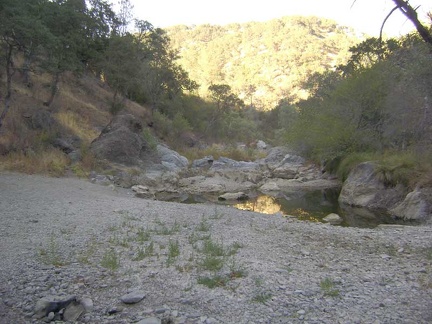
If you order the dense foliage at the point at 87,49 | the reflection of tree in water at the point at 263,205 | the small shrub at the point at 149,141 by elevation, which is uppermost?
the dense foliage at the point at 87,49

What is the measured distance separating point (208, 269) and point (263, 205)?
41.3 feet

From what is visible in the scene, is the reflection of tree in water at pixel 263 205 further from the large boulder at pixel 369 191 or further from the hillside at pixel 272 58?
the hillside at pixel 272 58

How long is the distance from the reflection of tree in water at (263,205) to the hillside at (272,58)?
9876 cm

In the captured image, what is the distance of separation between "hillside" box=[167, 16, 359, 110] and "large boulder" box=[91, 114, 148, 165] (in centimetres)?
9204

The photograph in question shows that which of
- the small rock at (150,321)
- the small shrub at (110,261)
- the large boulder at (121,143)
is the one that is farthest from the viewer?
the large boulder at (121,143)

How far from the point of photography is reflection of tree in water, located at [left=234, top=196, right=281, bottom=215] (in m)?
17.7

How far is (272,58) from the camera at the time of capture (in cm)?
15975

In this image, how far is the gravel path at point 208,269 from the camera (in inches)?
211

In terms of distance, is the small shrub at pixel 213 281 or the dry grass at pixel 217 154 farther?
the dry grass at pixel 217 154

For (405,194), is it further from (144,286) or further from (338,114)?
(144,286)

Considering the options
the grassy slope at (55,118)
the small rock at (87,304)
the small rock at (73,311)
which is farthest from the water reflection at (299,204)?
the small rock at (73,311)

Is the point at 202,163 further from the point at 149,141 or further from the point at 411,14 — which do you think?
the point at 411,14

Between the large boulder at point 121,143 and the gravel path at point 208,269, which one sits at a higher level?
the large boulder at point 121,143

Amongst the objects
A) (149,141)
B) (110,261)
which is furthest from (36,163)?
(110,261)
